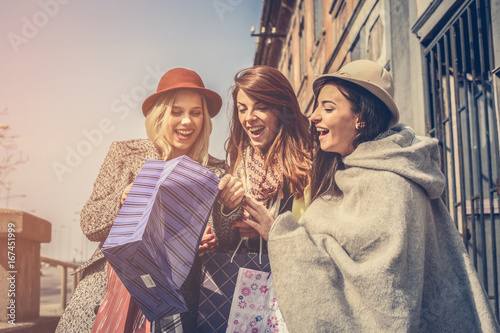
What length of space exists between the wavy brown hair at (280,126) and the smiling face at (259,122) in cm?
2

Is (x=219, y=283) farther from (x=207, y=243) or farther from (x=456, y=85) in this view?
(x=456, y=85)

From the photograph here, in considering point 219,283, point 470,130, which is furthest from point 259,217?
point 470,130

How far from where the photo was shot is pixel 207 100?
3111 mm

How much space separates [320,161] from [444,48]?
360cm

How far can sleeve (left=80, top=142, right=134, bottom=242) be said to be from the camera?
8.32 feet

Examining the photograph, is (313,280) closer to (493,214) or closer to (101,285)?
(101,285)

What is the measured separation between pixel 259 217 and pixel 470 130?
12.0 feet

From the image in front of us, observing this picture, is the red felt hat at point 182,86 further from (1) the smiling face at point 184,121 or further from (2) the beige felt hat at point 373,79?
(2) the beige felt hat at point 373,79

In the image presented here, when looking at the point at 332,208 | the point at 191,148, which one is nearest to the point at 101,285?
the point at 191,148

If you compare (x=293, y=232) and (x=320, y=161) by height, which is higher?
(x=320, y=161)

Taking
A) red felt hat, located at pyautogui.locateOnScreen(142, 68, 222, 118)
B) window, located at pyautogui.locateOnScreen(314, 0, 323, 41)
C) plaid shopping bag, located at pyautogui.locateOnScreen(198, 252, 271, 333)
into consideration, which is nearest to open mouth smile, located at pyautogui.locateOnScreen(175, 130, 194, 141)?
red felt hat, located at pyautogui.locateOnScreen(142, 68, 222, 118)

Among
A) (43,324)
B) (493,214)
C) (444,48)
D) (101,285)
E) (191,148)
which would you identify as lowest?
(43,324)

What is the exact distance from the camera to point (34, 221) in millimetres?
3549

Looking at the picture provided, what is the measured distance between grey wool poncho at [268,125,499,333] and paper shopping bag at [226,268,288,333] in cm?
23
